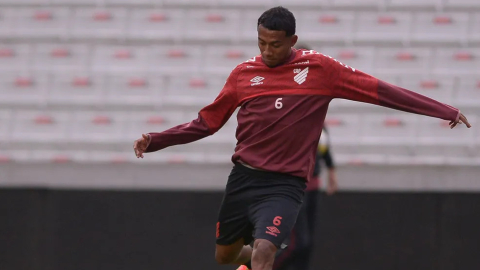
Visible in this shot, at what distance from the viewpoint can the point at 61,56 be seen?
9422 mm

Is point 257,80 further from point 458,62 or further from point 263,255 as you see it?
point 458,62

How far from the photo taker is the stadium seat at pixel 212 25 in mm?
9297

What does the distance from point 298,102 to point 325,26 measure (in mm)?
4803

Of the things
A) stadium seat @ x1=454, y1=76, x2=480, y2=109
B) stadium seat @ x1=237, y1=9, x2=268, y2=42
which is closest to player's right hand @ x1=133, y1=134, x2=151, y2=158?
stadium seat @ x1=237, y1=9, x2=268, y2=42

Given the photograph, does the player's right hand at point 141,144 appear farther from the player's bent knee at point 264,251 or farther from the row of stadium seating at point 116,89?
the row of stadium seating at point 116,89

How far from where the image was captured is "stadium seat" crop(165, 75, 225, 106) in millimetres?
9070

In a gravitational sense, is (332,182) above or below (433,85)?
below

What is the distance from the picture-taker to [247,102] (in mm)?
4801

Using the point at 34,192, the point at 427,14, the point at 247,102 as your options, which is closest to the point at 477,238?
the point at 427,14

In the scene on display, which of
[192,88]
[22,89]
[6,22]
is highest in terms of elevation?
[6,22]

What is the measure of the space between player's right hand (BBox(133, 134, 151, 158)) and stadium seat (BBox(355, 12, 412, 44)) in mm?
4979

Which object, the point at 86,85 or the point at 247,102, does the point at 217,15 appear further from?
the point at 247,102

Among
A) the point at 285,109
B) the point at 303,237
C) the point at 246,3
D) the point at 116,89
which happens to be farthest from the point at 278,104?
the point at 246,3

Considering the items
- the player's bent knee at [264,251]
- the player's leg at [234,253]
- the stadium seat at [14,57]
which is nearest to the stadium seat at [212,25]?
the stadium seat at [14,57]
